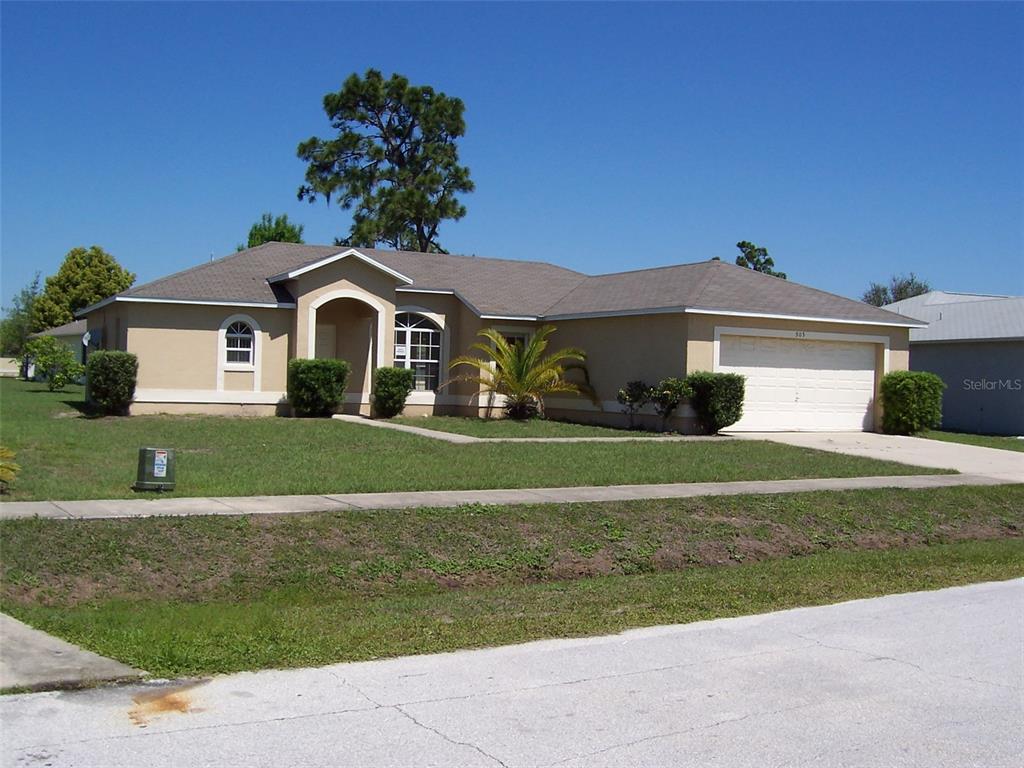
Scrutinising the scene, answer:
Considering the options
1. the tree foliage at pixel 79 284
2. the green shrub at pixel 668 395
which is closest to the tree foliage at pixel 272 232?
the tree foliage at pixel 79 284

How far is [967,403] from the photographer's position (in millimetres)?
31344

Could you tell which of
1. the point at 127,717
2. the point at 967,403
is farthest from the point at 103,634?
the point at 967,403

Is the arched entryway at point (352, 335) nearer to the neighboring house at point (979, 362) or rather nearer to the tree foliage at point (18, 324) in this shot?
the neighboring house at point (979, 362)

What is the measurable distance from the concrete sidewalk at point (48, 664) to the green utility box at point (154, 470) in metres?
5.12

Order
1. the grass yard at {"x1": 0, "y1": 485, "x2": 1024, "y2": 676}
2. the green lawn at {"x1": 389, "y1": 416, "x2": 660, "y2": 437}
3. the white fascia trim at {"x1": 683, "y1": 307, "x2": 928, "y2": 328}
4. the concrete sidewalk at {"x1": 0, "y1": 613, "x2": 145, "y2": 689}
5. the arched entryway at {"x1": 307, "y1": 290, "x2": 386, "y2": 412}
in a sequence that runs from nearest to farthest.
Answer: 1. the concrete sidewalk at {"x1": 0, "y1": 613, "x2": 145, "y2": 689}
2. the grass yard at {"x1": 0, "y1": 485, "x2": 1024, "y2": 676}
3. the green lawn at {"x1": 389, "y1": 416, "x2": 660, "y2": 437}
4. the white fascia trim at {"x1": 683, "y1": 307, "x2": 928, "y2": 328}
5. the arched entryway at {"x1": 307, "y1": 290, "x2": 386, "y2": 412}

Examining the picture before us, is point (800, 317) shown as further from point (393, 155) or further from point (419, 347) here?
point (393, 155)

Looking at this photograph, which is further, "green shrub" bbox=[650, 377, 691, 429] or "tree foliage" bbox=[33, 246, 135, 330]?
"tree foliage" bbox=[33, 246, 135, 330]

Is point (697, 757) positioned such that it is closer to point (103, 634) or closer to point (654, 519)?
point (103, 634)

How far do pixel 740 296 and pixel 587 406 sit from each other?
16.1 ft

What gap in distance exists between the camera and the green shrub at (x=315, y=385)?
1007 inches

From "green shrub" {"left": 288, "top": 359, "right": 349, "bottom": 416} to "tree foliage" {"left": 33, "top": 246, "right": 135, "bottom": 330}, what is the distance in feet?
135

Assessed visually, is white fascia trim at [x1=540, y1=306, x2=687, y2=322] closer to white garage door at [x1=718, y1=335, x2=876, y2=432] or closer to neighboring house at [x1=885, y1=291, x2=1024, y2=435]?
white garage door at [x1=718, y1=335, x2=876, y2=432]

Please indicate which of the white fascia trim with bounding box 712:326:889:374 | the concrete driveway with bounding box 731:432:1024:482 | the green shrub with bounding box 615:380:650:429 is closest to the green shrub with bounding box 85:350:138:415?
the green shrub with bounding box 615:380:650:429

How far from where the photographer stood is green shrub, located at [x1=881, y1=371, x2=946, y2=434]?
26.1m
